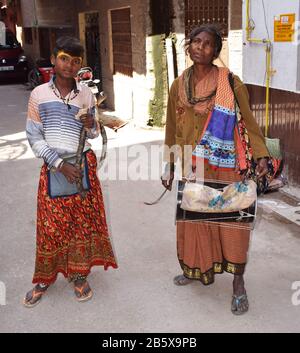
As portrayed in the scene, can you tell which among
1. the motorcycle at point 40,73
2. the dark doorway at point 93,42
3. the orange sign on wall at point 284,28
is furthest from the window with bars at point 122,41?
the orange sign on wall at point 284,28

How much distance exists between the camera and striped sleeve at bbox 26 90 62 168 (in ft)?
9.58

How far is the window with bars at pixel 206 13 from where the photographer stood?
24.8ft

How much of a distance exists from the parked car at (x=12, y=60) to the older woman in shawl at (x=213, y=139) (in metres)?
14.5

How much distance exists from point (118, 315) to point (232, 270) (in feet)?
2.59

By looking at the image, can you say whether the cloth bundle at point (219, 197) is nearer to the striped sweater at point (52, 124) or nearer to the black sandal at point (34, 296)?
the striped sweater at point (52, 124)

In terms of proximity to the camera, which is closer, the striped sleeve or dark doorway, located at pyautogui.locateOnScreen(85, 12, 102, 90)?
the striped sleeve

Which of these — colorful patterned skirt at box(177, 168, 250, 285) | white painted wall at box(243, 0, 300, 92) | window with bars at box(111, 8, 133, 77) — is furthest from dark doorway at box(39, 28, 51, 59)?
colorful patterned skirt at box(177, 168, 250, 285)

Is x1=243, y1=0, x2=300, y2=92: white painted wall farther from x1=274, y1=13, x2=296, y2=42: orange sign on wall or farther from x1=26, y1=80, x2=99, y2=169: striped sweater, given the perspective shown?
x1=26, y1=80, x2=99, y2=169: striped sweater

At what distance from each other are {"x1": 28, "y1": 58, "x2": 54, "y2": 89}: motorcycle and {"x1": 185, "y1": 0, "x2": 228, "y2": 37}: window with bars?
6.91m

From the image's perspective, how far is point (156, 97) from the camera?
862 cm
